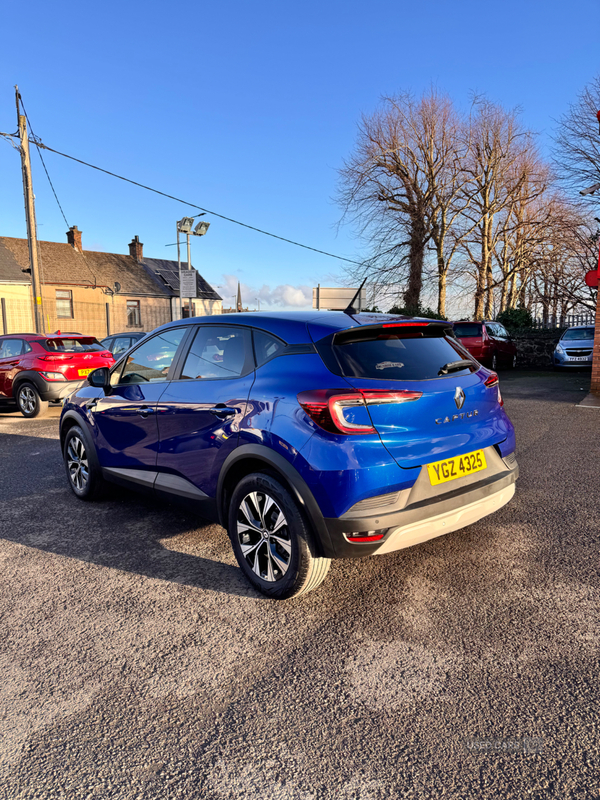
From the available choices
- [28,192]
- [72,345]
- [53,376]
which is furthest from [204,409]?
[28,192]

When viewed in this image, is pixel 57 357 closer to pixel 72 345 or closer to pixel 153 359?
pixel 72 345

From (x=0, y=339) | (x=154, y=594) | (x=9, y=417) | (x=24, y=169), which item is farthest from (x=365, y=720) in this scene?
(x=24, y=169)

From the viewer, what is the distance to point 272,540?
327 centimetres

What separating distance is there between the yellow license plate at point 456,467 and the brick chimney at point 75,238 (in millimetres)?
40647

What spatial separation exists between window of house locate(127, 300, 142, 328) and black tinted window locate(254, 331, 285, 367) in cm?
3695

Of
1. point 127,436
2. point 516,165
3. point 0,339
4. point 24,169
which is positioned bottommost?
point 127,436

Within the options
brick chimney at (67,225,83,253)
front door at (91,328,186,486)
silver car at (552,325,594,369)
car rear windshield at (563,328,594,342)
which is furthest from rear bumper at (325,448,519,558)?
brick chimney at (67,225,83,253)

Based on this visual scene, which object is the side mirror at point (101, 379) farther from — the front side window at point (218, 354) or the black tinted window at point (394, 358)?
the black tinted window at point (394, 358)

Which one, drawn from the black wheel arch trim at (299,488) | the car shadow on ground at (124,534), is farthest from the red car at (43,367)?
the black wheel arch trim at (299,488)

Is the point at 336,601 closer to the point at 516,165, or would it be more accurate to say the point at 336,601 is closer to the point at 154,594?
the point at 154,594

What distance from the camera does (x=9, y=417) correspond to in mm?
11344

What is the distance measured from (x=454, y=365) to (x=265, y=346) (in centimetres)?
115

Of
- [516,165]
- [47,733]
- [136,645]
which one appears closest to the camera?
[47,733]

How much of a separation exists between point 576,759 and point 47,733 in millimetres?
1997
